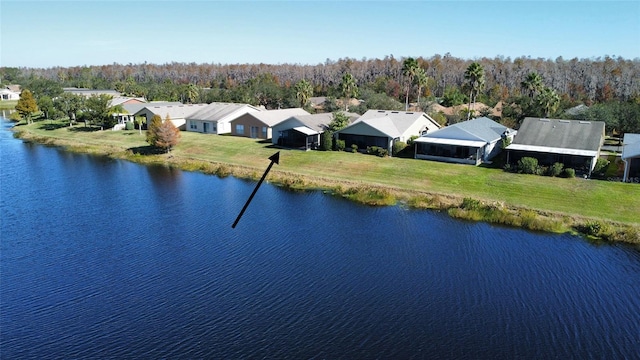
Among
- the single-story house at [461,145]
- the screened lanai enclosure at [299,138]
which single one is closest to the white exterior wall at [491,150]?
the single-story house at [461,145]

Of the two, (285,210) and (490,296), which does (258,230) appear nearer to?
(285,210)

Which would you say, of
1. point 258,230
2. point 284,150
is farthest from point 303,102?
point 258,230

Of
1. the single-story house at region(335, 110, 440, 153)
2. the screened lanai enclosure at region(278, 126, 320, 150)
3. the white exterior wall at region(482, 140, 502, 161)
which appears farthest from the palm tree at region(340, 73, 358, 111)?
the white exterior wall at region(482, 140, 502, 161)

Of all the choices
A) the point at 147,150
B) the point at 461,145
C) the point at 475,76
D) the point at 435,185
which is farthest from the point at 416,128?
the point at 147,150

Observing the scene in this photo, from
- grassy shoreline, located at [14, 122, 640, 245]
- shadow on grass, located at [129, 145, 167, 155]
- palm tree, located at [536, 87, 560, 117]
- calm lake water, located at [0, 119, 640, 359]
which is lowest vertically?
calm lake water, located at [0, 119, 640, 359]

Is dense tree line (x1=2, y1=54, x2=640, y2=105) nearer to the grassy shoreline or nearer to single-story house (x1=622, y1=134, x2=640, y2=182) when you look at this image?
the grassy shoreline

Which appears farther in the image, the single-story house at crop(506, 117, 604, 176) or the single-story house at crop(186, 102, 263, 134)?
the single-story house at crop(186, 102, 263, 134)
